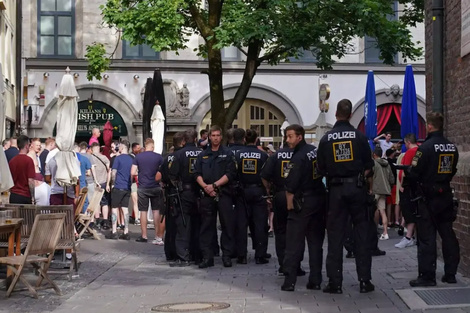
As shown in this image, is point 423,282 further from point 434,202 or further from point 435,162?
point 435,162

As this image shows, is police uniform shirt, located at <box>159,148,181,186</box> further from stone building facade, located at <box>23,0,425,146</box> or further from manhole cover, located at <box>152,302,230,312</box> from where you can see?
stone building facade, located at <box>23,0,425,146</box>

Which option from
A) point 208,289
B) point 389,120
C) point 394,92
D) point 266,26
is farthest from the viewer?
point 389,120

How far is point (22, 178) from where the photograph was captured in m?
16.0

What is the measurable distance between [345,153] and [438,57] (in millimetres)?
3693

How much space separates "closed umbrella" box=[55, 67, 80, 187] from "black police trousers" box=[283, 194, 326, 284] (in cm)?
562

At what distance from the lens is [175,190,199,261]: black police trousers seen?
15969 mm

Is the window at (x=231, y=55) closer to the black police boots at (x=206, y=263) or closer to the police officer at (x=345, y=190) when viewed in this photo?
the black police boots at (x=206, y=263)

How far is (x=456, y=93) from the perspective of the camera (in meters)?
14.1

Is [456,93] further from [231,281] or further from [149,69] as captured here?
[149,69]

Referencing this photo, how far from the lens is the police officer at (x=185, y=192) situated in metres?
15.9

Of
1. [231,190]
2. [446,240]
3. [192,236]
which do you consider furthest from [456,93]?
[192,236]

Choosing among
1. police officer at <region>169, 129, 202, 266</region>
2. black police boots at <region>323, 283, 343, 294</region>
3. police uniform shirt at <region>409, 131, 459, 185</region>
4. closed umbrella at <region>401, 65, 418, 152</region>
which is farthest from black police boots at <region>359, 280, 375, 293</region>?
closed umbrella at <region>401, 65, 418, 152</region>

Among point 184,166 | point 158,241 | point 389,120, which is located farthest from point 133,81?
point 184,166

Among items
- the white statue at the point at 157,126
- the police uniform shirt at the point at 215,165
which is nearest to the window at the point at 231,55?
the white statue at the point at 157,126
